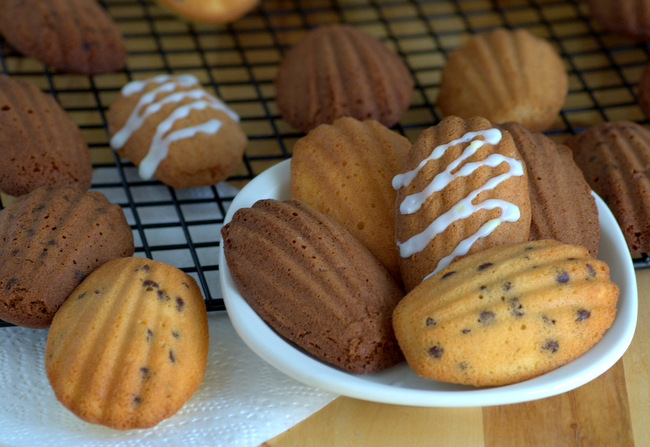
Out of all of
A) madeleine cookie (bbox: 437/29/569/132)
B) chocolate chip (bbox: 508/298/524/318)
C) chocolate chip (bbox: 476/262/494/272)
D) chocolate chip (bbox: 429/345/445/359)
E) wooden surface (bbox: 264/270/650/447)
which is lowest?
wooden surface (bbox: 264/270/650/447)

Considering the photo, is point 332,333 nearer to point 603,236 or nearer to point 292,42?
point 603,236

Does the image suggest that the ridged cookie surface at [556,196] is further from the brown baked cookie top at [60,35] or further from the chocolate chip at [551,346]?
the brown baked cookie top at [60,35]

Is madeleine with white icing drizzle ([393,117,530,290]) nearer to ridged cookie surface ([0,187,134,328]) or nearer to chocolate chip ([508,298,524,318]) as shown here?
chocolate chip ([508,298,524,318])

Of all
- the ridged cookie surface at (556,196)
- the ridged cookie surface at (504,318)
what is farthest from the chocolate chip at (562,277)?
the ridged cookie surface at (556,196)

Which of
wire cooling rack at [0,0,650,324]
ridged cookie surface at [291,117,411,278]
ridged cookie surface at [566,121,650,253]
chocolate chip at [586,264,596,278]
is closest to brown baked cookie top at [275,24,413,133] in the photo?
wire cooling rack at [0,0,650,324]

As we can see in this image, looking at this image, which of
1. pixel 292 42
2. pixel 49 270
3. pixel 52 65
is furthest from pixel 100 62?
pixel 49 270
